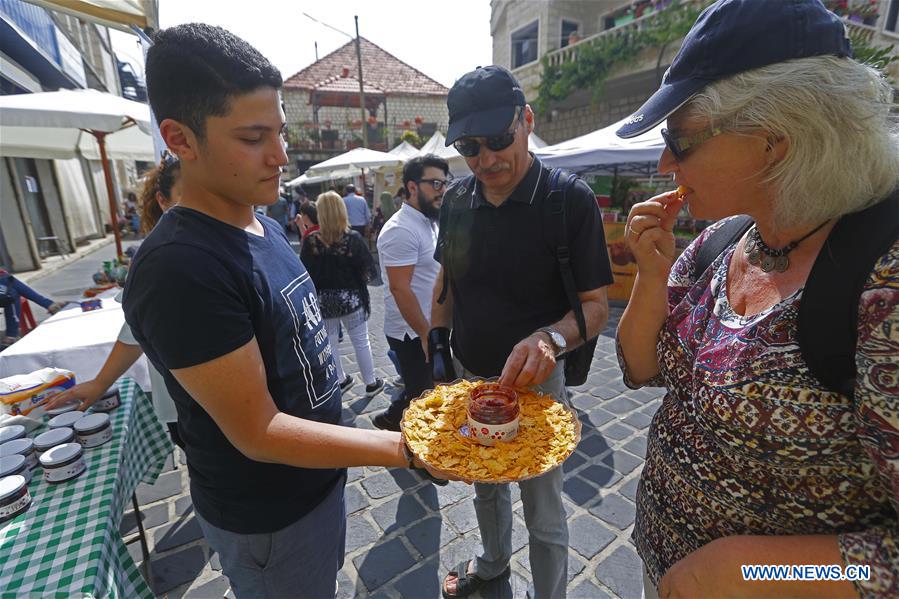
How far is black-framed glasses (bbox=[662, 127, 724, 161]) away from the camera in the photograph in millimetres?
1134

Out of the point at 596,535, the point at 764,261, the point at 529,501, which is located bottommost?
the point at 596,535

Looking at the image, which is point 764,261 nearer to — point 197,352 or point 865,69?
point 865,69

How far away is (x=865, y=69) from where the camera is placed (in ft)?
3.34

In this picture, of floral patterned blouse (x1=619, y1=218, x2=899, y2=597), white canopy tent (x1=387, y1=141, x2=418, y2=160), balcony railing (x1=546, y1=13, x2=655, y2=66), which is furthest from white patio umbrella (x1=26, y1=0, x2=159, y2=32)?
balcony railing (x1=546, y1=13, x2=655, y2=66)

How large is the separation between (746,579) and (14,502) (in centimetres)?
242

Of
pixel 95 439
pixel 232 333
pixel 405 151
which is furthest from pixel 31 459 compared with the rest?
pixel 405 151

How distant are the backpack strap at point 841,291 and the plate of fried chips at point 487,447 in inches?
31.6

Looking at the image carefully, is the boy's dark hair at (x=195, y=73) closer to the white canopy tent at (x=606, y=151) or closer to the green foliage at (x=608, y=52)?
the white canopy tent at (x=606, y=151)

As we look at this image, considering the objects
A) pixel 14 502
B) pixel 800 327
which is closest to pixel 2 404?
pixel 14 502

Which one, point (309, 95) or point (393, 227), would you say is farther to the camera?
point (309, 95)

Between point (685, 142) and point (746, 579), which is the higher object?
point (685, 142)

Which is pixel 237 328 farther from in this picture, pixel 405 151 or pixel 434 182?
pixel 405 151

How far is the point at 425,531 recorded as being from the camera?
117 inches

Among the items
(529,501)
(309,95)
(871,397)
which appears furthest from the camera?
(309,95)
